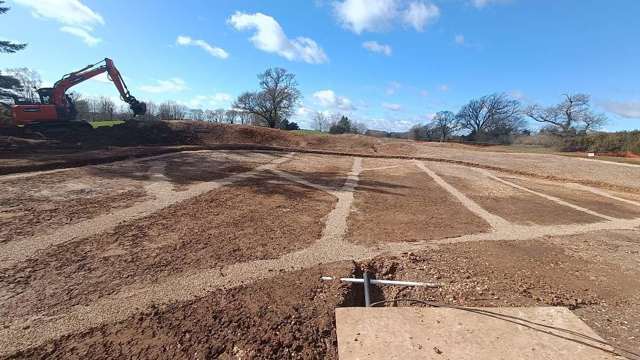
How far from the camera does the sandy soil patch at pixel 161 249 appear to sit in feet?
14.3

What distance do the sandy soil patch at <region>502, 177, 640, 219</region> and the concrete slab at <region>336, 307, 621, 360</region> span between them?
929 cm

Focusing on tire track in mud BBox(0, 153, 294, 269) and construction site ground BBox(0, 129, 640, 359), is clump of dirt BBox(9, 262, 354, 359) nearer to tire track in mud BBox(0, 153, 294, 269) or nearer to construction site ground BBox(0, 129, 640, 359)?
construction site ground BBox(0, 129, 640, 359)

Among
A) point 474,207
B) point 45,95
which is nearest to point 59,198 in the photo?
point 474,207

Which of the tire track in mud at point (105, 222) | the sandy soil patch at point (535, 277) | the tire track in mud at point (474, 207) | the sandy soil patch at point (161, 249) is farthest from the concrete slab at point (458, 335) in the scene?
the tire track in mud at point (105, 222)

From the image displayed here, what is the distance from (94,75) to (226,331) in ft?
84.1

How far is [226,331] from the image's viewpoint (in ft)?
12.2

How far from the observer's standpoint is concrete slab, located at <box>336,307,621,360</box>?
3406mm

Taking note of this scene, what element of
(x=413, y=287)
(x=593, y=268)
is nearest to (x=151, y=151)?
(x=413, y=287)

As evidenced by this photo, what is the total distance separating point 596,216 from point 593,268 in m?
5.54

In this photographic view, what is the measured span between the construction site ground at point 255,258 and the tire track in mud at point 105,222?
0.04 m

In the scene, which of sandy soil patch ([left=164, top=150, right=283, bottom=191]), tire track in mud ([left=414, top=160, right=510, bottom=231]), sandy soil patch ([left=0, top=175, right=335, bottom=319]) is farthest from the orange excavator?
tire track in mud ([left=414, top=160, right=510, bottom=231])

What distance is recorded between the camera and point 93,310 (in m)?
3.97

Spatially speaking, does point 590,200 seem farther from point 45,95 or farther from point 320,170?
point 45,95

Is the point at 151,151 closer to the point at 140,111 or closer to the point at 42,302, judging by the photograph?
the point at 140,111
